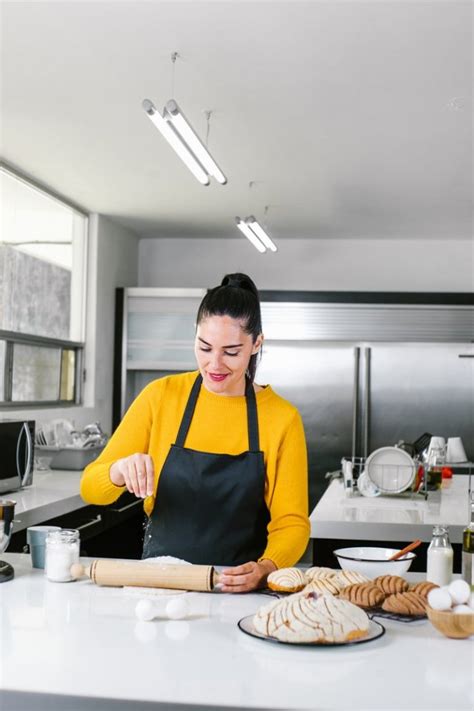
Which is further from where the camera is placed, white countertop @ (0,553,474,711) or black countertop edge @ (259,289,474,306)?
black countertop edge @ (259,289,474,306)

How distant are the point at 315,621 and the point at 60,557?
0.66m

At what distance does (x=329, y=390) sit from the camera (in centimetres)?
647

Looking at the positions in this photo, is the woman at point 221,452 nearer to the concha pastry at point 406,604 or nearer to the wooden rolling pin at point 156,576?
the wooden rolling pin at point 156,576

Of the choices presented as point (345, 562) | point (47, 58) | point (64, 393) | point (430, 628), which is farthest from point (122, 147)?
point (430, 628)

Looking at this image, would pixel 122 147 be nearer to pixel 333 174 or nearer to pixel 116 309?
pixel 333 174

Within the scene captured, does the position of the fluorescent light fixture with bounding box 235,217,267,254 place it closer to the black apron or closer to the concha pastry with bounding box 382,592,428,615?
the black apron

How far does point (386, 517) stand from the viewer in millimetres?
3129

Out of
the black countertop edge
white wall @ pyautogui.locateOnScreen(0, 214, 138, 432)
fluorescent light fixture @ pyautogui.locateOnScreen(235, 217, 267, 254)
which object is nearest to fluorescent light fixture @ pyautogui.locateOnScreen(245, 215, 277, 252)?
fluorescent light fixture @ pyautogui.locateOnScreen(235, 217, 267, 254)

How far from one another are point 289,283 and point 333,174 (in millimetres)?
2156

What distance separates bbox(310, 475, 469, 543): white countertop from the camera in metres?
2.99

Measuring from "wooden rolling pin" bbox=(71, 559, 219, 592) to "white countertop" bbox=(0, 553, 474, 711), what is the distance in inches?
3.8

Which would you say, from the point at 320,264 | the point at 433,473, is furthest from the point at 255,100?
the point at 320,264

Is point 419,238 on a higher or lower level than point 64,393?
higher

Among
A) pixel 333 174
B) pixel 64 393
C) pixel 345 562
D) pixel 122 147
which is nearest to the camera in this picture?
pixel 345 562
